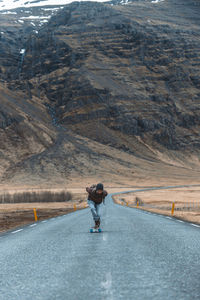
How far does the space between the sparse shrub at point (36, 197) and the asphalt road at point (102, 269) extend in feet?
186

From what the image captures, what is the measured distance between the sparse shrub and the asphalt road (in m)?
56.8

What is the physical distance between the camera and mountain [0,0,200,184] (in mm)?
111875

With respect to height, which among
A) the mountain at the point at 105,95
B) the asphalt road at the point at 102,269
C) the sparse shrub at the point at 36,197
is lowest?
the sparse shrub at the point at 36,197

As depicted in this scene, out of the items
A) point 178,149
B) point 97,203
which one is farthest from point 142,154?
point 97,203

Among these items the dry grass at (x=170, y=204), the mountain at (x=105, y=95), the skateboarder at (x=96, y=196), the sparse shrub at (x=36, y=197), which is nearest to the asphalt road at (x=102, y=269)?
the skateboarder at (x=96, y=196)

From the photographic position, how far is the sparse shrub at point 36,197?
66875 millimetres

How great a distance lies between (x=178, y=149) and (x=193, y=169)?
14.1 meters

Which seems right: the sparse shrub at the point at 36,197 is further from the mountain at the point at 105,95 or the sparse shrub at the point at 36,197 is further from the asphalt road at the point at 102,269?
the asphalt road at the point at 102,269

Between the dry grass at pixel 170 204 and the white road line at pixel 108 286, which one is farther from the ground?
the white road line at pixel 108 286

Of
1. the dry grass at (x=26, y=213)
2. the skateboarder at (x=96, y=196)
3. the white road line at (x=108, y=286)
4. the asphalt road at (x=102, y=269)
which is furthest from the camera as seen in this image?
the dry grass at (x=26, y=213)

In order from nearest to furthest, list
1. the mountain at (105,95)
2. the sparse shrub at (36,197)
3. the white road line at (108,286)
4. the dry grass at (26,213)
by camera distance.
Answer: the white road line at (108,286) → the dry grass at (26,213) → the sparse shrub at (36,197) → the mountain at (105,95)

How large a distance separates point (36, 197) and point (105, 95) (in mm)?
81745

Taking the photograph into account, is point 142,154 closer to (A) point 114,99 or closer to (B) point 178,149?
(B) point 178,149

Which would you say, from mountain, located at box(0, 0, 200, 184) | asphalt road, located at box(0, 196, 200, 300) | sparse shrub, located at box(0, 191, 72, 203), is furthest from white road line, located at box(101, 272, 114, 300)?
mountain, located at box(0, 0, 200, 184)
